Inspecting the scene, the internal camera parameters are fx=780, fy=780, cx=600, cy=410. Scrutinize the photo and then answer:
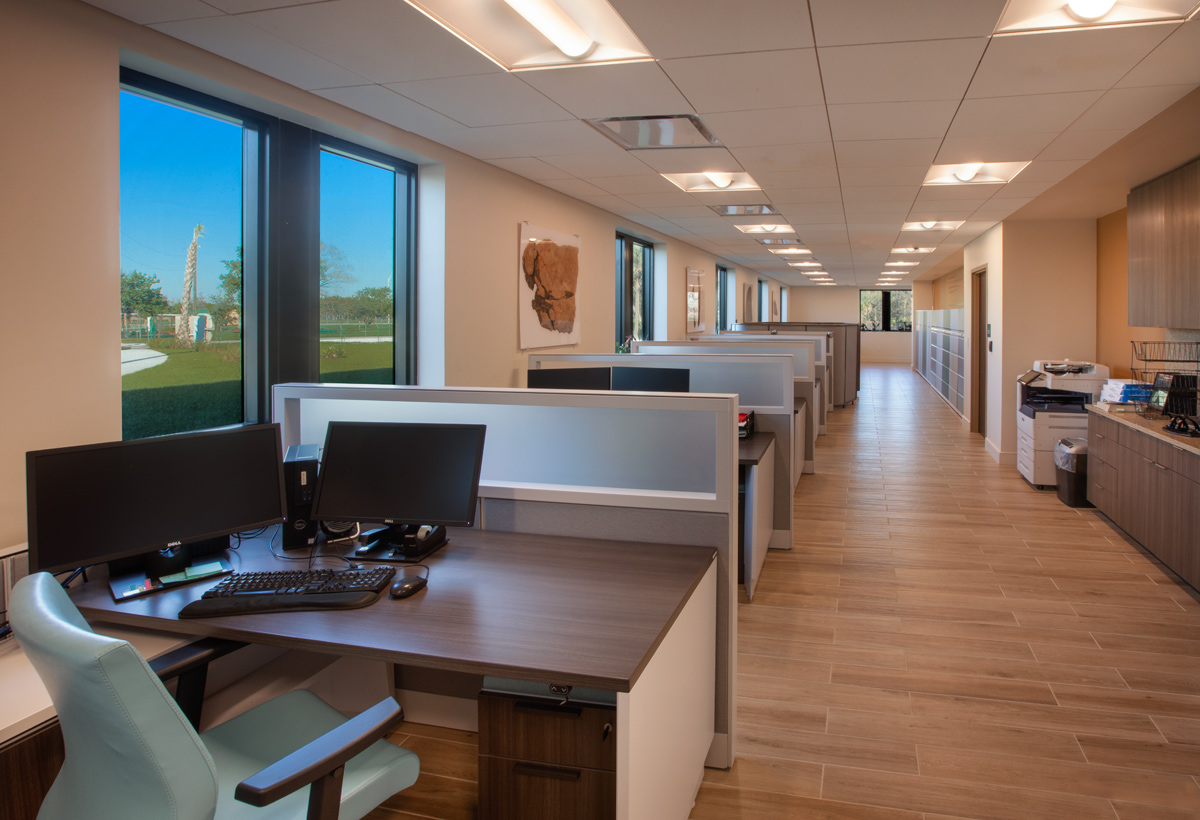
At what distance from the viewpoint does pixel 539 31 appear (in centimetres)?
283

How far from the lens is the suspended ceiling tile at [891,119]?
3.58 m

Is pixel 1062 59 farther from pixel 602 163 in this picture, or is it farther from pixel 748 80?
pixel 602 163

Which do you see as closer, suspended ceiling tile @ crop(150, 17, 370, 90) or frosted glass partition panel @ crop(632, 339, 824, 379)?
suspended ceiling tile @ crop(150, 17, 370, 90)

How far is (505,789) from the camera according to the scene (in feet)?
5.83

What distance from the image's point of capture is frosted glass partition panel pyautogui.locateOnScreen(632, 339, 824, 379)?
19.5ft

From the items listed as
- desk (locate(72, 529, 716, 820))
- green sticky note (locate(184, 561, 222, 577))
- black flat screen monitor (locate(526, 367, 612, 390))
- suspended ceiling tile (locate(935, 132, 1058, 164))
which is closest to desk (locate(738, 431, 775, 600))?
black flat screen monitor (locate(526, 367, 612, 390))

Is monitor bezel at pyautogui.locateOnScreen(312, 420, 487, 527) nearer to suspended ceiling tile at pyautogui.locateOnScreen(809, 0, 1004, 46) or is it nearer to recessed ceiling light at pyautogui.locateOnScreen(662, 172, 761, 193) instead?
suspended ceiling tile at pyautogui.locateOnScreen(809, 0, 1004, 46)

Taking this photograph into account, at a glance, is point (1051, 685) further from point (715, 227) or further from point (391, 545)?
point (715, 227)

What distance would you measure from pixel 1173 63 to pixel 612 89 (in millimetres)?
2172

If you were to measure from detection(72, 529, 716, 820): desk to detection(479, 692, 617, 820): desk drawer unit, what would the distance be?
0.09 meters

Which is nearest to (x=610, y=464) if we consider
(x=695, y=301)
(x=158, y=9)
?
(x=158, y=9)

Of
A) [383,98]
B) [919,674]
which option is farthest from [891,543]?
[383,98]

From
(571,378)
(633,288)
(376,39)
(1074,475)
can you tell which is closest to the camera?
(376,39)

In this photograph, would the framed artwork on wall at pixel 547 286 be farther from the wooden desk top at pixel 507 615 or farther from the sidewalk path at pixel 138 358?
the wooden desk top at pixel 507 615
